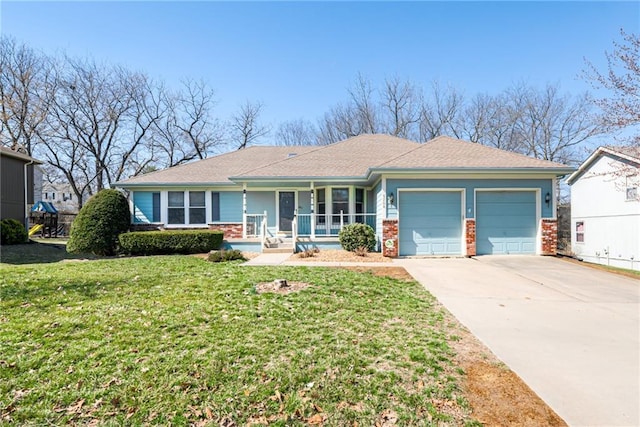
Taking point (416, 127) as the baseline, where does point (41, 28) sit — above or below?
below

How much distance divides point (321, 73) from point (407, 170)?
1084cm

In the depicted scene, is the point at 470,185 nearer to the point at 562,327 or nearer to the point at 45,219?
the point at 562,327

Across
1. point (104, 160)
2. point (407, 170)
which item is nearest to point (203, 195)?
point (407, 170)

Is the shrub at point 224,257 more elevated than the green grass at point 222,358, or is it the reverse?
the shrub at point 224,257

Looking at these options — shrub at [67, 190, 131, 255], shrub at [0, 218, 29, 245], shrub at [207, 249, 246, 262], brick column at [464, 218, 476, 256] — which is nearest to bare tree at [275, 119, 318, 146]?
shrub at [67, 190, 131, 255]

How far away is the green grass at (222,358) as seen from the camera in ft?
7.51

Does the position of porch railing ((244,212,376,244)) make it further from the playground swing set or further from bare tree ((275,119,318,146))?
bare tree ((275,119,318,146))

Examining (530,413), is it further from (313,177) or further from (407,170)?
(313,177)

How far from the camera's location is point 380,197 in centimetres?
1055

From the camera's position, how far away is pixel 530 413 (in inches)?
88.4

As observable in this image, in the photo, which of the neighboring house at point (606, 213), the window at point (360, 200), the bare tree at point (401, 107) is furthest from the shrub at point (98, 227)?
the bare tree at point (401, 107)

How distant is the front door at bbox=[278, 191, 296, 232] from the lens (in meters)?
13.2

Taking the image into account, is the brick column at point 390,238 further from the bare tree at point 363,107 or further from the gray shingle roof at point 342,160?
the bare tree at point 363,107

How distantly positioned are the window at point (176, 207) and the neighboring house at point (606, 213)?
17.1m
